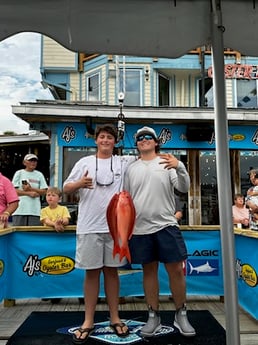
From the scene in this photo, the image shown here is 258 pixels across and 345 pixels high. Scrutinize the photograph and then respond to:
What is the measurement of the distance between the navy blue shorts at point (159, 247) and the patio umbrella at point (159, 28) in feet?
2.20

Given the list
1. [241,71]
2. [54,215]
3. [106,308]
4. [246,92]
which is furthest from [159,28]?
[246,92]

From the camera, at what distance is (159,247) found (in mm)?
2672

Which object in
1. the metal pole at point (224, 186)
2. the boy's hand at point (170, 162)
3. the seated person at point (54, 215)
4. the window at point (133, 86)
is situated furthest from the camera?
the window at point (133, 86)

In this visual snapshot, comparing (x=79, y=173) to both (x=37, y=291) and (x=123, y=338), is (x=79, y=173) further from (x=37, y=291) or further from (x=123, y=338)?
(x=37, y=291)

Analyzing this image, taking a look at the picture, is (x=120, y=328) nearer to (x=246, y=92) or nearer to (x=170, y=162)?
(x=170, y=162)

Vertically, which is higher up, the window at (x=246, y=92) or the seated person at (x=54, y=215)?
the window at (x=246, y=92)

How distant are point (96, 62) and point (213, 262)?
334 inches

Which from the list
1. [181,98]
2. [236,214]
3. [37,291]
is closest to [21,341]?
[37,291]

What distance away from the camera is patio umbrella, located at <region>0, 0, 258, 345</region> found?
2082mm

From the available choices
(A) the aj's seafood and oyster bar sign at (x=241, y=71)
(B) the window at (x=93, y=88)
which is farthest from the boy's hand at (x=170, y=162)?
(B) the window at (x=93, y=88)

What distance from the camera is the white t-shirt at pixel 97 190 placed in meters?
2.68

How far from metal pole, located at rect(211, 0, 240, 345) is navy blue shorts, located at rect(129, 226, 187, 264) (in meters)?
0.66

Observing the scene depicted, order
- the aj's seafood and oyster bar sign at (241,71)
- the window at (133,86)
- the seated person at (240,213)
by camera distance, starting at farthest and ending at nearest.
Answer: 1. the window at (133,86)
2. the aj's seafood and oyster bar sign at (241,71)
3. the seated person at (240,213)

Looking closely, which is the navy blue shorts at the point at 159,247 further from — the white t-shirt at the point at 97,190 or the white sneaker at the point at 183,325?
the white sneaker at the point at 183,325
